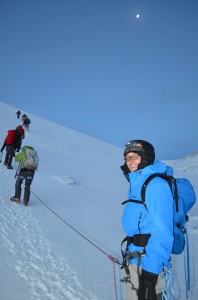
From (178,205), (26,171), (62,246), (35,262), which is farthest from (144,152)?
(26,171)

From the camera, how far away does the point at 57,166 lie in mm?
15508

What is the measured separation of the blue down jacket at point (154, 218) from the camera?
7.55ft

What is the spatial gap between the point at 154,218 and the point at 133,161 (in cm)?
79

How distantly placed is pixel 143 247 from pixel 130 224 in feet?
0.90

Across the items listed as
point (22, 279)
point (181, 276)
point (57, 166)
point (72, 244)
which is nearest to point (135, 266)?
point (22, 279)

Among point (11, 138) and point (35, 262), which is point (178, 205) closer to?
point (35, 262)

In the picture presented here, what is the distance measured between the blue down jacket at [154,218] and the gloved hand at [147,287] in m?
0.09

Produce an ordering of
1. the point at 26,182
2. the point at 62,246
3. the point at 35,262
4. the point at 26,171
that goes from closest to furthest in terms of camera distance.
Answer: the point at 35,262
the point at 62,246
the point at 26,182
the point at 26,171

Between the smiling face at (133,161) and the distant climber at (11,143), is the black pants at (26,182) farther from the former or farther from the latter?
the smiling face at (133,161)

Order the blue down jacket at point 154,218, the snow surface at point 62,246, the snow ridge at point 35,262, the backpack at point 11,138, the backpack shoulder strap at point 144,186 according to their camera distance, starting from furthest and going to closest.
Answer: the backpack at point 11,138
the snow surface at point 62,246
the snow ridge at point 35,262
the backpack shoulder strap at point 144,186
the blue down jacket at point 154,218

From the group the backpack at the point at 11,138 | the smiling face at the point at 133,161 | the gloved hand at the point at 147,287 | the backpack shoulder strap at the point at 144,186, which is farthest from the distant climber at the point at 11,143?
the gloved hand at the point at 147,287

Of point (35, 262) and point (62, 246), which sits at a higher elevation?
point (62, 246)

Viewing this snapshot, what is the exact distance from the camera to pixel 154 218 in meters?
2.37

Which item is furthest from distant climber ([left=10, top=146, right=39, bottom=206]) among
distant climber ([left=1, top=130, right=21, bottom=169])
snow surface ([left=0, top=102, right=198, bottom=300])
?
distant climber ([left=1, top=130, right=21, bottom=169])
